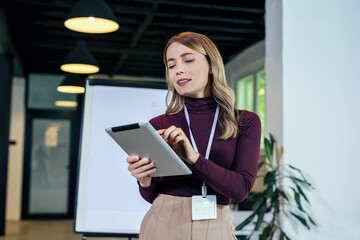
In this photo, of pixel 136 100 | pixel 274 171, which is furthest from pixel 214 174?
pixel 274 171

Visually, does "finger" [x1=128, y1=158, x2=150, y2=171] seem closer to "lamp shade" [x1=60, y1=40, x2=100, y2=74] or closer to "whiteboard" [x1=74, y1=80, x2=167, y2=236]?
"whiteboard" [x1=74, y1=80, x2=167, y2=236]

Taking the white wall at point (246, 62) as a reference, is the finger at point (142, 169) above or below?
below

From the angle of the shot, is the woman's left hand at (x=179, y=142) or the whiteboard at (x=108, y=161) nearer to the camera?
the woman's left hand at (x=179, y=142)

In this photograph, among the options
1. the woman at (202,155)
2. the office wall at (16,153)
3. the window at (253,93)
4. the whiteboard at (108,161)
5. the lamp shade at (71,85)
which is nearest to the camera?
the woman at (202,155)

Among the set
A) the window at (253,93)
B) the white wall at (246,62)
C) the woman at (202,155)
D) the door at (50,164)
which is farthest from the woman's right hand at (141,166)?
the door at (50,164)

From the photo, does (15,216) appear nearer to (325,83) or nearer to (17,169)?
(17,169)

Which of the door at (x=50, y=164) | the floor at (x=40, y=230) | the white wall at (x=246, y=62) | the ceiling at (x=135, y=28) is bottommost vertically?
the floor at (x=40, y=230)

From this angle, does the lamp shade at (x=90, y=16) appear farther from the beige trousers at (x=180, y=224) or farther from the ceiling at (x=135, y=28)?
the beige trousers at (x=180, y=224)

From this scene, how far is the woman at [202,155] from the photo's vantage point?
1.18 metres

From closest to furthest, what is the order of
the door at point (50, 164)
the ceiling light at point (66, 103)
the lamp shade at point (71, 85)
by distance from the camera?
1. the lamp shade at point (71, 85)
2. the door at point (50, 164)
3. the ceiling light at point (66, 103)

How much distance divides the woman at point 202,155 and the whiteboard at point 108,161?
1081 mm

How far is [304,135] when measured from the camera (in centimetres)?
317

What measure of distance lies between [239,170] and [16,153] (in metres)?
8.11

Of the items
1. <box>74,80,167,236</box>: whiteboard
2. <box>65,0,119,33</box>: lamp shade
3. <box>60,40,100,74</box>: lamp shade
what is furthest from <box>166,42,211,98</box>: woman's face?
<box>60,40,100,74</box>: lamp shade
